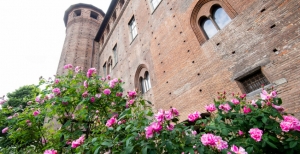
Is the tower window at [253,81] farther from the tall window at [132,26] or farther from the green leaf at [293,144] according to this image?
the tall window at [132,26]

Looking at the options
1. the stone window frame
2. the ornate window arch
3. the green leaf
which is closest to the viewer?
the green leaf

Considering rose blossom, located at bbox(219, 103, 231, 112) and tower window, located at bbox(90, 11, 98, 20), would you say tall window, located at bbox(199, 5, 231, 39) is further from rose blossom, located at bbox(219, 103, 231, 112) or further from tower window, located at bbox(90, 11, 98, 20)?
tower window, located at bbox(90, 11, 98, 20)

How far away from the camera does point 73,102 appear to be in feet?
12.1

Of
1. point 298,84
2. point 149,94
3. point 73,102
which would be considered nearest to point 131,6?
point 149,94

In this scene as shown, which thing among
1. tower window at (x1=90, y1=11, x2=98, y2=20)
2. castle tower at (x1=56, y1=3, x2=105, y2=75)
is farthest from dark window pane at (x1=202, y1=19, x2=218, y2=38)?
tower window at (x1=90, y1=11, x2=98, y2=20)

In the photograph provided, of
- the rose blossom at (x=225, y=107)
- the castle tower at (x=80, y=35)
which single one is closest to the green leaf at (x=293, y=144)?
the rose blossom at (x=225, y=107)

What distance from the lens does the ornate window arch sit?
8.86 m

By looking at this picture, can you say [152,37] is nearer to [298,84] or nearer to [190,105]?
[190,105]

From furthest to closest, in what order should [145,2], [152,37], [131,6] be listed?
1. [131,6]
2. [145,2]
3. [152,37]

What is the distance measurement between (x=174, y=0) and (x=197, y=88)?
179 inches

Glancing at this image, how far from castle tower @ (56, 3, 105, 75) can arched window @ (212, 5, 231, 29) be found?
13.9 m

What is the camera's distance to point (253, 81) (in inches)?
171

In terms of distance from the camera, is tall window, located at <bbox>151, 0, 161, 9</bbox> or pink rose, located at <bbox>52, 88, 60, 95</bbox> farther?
tall window, located at <bbox>151, 0, 161, 9</bbox>

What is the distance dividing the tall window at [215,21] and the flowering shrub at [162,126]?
385cm
